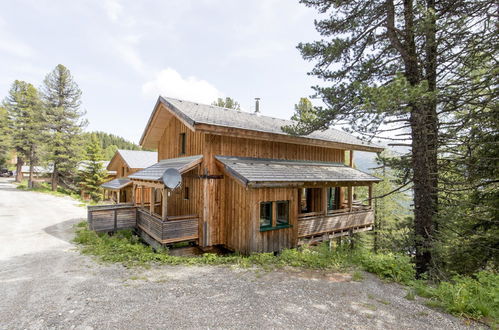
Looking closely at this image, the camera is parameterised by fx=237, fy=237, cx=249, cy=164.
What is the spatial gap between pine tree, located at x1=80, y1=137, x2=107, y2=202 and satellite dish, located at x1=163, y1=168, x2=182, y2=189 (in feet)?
81.5

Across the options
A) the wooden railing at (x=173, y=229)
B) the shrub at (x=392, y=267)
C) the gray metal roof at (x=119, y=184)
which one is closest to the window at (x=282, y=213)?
the shrub at (x=392, y=267)

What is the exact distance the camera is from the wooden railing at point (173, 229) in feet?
31.2

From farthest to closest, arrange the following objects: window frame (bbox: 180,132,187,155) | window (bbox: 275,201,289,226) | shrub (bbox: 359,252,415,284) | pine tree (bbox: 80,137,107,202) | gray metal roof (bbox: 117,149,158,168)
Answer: pine tree (bbox: 80,137,107,202)
gray metal roof (bbox: 117,149,158,168)
window frame (bbox: 180,132,187,155)
window (bbox: 275,201,289,226)
shrub (bbox: 359,252,415,284)

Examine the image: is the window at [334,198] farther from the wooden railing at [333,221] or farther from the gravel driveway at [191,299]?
the gravel driveway at [191,299]

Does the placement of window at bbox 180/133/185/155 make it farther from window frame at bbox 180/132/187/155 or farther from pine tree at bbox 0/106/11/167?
pine tree at bbox 0/106/11/167

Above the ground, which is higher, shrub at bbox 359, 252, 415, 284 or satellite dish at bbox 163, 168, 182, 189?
satellite dish at bbox 163, 168, 182, 189

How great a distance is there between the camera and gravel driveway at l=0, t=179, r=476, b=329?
4625 mm

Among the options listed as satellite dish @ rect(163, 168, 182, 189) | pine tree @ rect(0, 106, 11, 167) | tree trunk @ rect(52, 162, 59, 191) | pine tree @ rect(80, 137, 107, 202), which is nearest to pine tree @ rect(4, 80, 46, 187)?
pine tree @ rect(0, 106, 11, 167)

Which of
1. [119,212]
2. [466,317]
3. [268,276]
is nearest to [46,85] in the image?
[119,212]

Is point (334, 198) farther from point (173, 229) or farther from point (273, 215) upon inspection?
point (173, 229)

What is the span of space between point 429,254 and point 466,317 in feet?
9.37

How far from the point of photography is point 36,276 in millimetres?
6871

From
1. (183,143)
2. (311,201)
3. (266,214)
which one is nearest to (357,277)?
(266,214)

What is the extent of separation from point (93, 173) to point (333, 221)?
98.0ft
